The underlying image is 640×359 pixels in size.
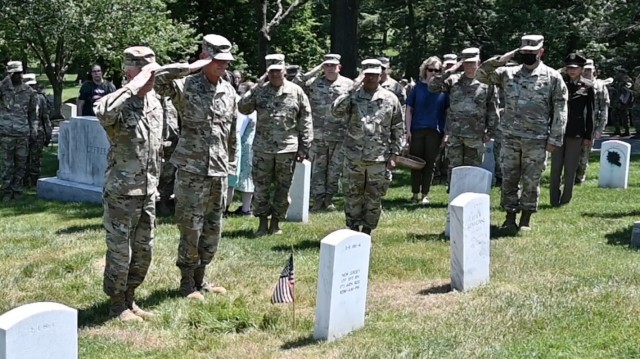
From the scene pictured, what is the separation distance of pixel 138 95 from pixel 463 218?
2955 mm

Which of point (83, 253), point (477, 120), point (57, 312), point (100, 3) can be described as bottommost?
point (83, 253)

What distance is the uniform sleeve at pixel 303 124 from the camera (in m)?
11.2

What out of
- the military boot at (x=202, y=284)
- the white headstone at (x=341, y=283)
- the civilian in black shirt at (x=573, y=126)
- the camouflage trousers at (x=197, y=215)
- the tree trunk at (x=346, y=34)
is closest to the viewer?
the white headstone at (x=341, y=283)

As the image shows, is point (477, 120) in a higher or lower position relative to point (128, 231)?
higher

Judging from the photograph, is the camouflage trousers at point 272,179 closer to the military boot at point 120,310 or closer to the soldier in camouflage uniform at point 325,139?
the soldier in camouflage uniform at point 325,139

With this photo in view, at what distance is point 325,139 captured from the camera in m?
14.0

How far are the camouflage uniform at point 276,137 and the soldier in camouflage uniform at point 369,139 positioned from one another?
1.10 meters

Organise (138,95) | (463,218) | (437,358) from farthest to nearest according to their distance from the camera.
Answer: (463,218)
(138,95)
(437,358)

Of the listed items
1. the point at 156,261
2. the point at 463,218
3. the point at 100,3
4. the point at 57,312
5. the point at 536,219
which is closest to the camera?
the point at 57,312

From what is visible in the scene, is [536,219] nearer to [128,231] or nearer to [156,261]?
[156,261]

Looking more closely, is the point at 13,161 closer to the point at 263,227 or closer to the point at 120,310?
the point at 263,227

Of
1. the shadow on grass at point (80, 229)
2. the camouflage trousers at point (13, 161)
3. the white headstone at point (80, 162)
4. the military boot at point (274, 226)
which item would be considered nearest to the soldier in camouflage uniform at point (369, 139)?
the military boot at point (274, 226)

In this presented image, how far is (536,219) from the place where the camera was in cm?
1259

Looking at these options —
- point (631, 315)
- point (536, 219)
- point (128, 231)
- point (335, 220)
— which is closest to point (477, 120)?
point (536, 219)
